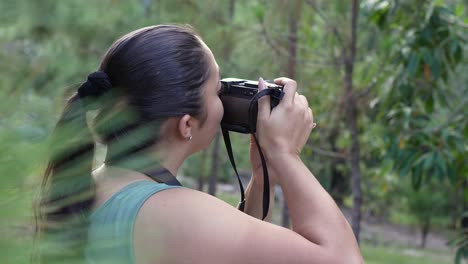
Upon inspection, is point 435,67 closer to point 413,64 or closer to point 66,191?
point 413,64

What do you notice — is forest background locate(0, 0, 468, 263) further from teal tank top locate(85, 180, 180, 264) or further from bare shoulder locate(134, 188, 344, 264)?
bare shoulder locate(134, 188, 344, 264)

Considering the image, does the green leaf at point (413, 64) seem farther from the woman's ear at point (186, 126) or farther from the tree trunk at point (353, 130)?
the woman's ear at point (186, 126)

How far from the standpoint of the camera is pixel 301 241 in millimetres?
1043

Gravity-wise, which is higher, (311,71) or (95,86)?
(95,86)

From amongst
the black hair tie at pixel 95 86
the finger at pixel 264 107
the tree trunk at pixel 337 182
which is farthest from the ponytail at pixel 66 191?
the tree trunk at pixel 337 182

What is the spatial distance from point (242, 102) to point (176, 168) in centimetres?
17

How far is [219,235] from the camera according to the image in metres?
1.03

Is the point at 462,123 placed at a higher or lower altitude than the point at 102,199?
lower

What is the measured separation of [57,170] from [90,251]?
0.31ft

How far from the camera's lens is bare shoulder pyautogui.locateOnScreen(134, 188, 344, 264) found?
3.35ft

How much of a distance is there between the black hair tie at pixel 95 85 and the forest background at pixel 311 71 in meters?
0.04

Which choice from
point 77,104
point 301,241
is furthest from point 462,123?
point 77,104

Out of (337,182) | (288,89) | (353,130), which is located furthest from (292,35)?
(337,182)

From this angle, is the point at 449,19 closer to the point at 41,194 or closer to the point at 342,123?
the point at 342,123
